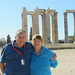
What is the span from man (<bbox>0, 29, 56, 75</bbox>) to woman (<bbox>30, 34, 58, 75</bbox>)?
6.0 inches

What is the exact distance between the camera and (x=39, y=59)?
3.50 metres

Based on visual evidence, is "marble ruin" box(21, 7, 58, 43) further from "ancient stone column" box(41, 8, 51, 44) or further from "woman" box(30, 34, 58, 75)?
"woman" box(30, 34, 58, 75)

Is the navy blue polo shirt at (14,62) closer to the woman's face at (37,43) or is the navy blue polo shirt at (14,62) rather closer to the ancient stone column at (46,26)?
the woman's face at (37,43)

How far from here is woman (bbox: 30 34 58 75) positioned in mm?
3458

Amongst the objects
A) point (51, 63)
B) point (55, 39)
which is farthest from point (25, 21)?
point (51, 63)

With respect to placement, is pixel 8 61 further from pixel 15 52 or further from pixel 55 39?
pixel 55 39

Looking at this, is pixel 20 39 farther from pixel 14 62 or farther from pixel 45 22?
pixel 45 22

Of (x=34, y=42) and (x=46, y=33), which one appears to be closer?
(x=34, y=42)

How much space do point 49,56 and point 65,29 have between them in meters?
49.7

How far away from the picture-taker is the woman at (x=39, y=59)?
3.46m

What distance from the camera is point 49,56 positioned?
12.0 feet

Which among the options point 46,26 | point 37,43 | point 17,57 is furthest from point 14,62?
point 46,26

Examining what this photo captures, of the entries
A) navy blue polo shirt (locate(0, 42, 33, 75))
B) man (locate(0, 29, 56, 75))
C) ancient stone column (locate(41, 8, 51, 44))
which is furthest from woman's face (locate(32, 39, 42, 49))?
ancient stone column (locate(41, 8, 51, 44))

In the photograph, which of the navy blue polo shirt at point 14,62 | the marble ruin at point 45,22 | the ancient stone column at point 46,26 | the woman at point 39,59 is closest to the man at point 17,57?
the navy blue polo shirt at point 14,62
